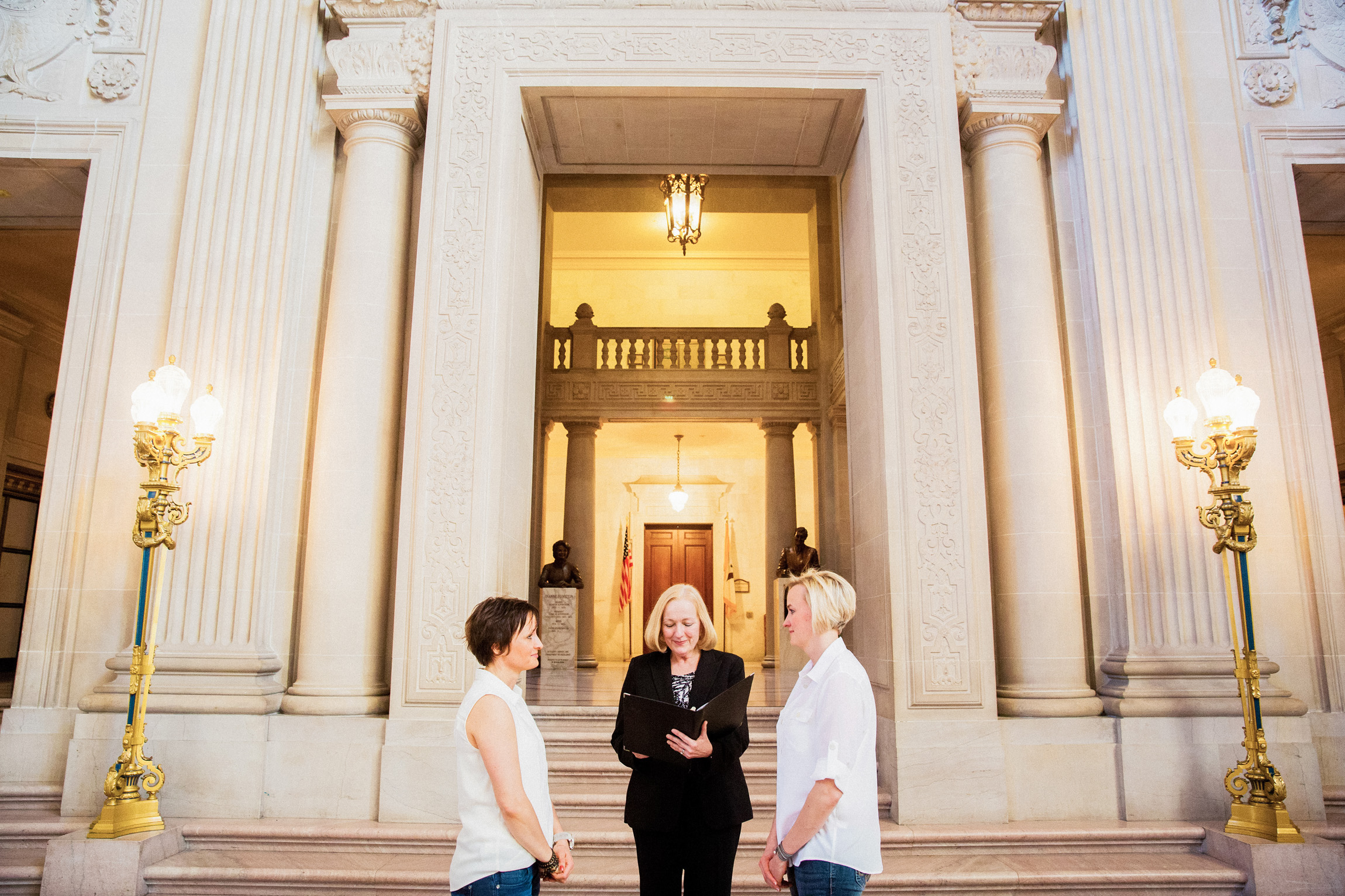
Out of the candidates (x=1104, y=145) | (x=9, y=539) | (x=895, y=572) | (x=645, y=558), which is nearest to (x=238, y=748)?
(x=895, y=572)

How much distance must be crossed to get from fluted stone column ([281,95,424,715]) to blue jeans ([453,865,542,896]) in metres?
3.13

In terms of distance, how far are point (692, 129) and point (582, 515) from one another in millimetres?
8235

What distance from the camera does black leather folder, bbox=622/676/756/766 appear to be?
269cm

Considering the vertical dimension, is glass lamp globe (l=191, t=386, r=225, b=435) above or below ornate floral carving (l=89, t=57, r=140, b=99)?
below

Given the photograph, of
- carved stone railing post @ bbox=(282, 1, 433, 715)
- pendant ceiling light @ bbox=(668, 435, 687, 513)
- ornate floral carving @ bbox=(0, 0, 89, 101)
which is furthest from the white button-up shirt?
pendant ceiling light @ bbox=(668, 435, 687, 513)

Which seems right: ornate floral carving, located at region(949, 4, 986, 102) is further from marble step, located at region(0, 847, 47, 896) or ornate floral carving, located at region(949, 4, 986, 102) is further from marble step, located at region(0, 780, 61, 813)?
marble step, located at region(0, 780, 61, 813)

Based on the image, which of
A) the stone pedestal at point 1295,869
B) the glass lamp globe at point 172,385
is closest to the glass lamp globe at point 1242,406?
the stone pedestal at point 1295,869

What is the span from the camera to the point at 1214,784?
4863 mm

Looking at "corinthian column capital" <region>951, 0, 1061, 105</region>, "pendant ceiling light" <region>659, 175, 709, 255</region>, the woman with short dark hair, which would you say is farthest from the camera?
"pendant ceiling light" <region>659, 175, 709, 255</region>

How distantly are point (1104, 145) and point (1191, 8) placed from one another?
133 centimetres

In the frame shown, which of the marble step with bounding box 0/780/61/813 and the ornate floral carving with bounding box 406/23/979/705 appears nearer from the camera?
the marble step with bounding box 0/780/61/813

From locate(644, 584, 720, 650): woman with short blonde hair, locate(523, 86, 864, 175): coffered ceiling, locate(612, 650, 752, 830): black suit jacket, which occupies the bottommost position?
locate(612, 650, 752, 830): black suit jacket

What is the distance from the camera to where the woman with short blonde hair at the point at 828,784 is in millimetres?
2311

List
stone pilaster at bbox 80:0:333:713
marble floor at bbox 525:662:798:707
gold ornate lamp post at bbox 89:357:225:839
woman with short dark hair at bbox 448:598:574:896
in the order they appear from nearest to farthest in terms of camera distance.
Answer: woman with short dark hair at bbox 448:598:574:896 < gold ornate lamp post at bbox 89:357:225:839 < stone pilaster at bbox 80:0:333:713 < marble floor at bbox 525:662:798:707
